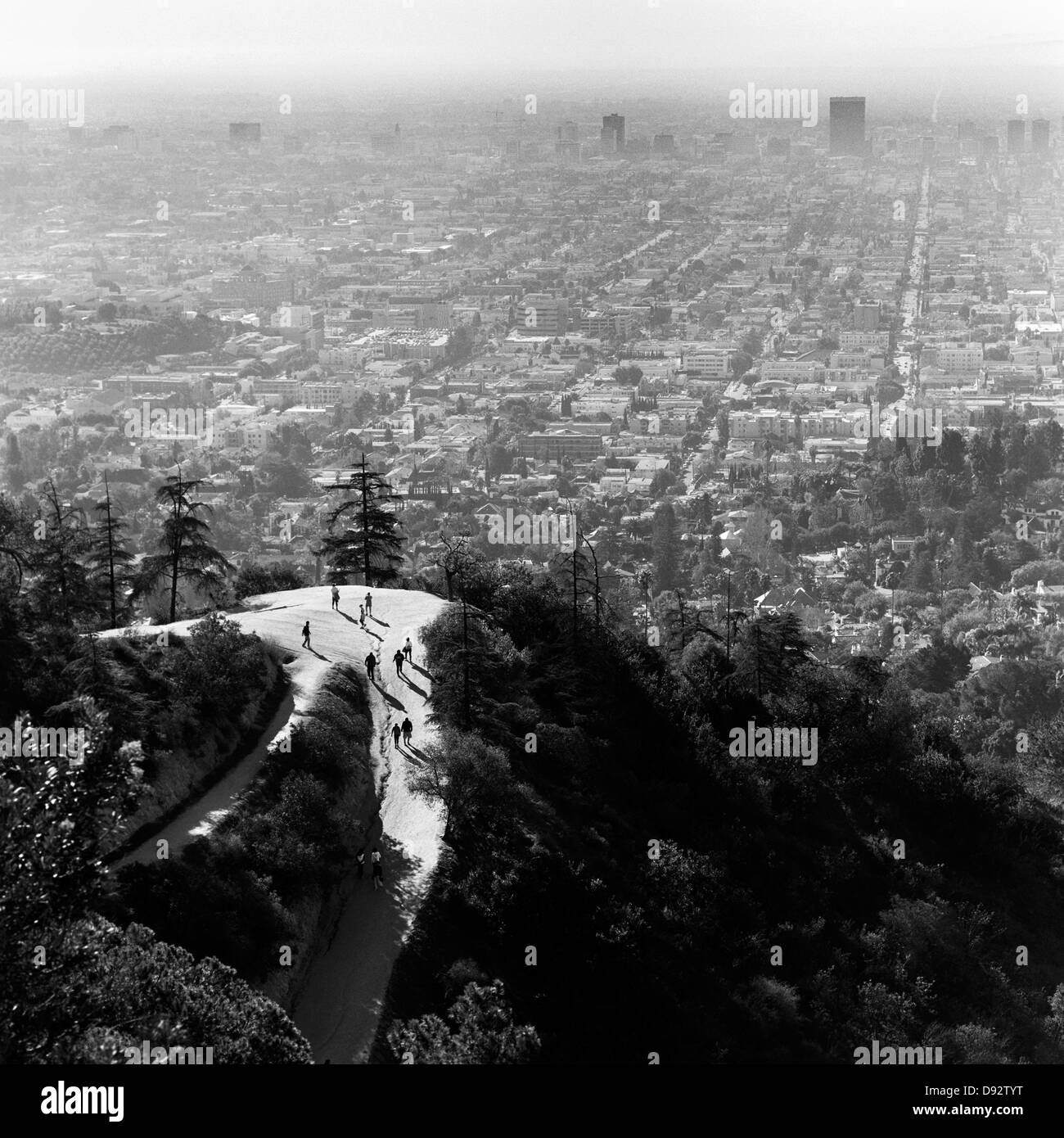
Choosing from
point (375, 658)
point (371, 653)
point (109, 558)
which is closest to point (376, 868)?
point (375, 658)

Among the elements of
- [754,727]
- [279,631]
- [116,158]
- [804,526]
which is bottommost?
[804,526]

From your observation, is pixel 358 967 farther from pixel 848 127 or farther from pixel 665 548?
pixel 848 127

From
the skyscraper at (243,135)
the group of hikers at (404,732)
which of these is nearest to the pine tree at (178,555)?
the group of hikers at (404,732)

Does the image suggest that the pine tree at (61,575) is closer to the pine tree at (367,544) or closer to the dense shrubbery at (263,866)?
the pine tree at (367,544)

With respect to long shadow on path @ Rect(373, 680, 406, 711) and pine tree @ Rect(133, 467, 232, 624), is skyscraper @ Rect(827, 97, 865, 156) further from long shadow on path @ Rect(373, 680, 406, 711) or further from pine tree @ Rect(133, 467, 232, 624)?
long shadow on path @ Rect(373, 680, 406, 711)

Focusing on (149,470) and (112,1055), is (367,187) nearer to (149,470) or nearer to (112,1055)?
(149,470)

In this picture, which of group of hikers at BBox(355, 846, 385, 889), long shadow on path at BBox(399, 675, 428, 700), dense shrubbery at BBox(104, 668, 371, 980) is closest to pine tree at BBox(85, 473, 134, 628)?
long shadow on path at BBox(399, 675, 428, 700)
